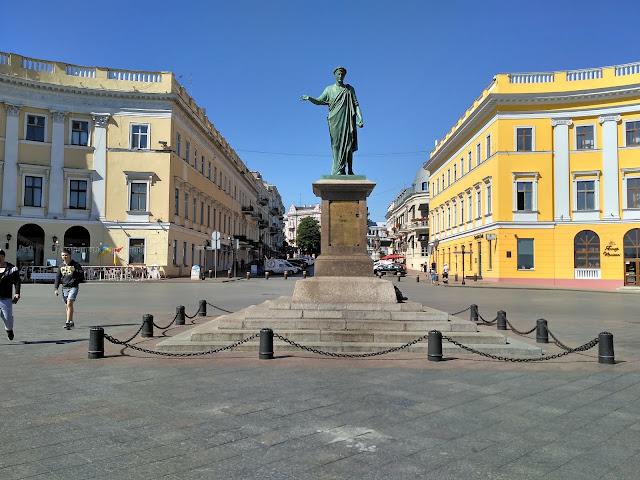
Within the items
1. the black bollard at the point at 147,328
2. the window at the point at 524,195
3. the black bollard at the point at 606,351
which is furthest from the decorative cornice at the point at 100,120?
the black bollard at the point at 606,351

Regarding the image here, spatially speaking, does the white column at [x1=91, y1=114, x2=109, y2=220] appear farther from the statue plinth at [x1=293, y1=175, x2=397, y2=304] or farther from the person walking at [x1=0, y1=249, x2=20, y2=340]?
the statue plinth at [x1=293, y1=175, x2=397, y2=304]

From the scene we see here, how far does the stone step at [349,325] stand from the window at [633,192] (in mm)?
31429

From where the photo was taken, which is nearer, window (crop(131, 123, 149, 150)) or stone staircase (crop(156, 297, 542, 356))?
stone staircase (crop(156, 297, 542, 356))

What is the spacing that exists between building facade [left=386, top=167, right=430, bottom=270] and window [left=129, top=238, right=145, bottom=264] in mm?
38690

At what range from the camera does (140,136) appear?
36.1m

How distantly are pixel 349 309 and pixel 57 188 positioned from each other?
103ft

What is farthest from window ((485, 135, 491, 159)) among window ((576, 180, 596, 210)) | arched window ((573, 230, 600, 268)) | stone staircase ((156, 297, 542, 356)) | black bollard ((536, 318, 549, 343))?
stone staircase ((156, 297, 542, 356))

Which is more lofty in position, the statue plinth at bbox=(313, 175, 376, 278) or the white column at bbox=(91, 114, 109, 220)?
the white column at bbox=(91, 114, 109, 220)

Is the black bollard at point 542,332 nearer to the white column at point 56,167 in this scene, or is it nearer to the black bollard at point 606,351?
the black bollard at point 606,351

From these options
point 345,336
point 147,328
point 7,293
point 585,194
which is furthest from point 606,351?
point 585,194

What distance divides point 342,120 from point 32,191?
3017cm

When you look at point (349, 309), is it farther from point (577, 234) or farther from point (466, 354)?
point (577, 234)

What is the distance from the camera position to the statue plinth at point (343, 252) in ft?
34.0

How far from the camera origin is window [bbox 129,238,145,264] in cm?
3519
